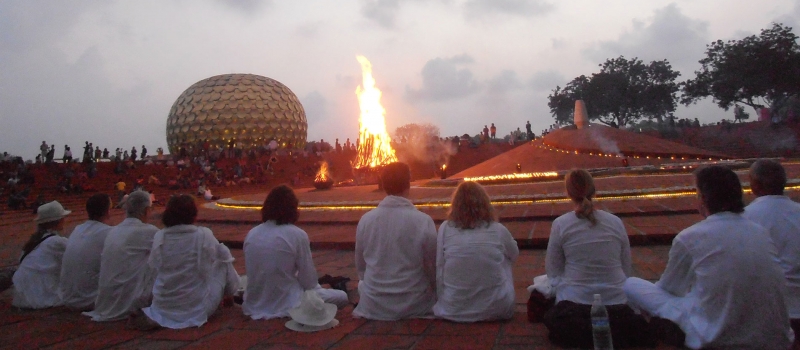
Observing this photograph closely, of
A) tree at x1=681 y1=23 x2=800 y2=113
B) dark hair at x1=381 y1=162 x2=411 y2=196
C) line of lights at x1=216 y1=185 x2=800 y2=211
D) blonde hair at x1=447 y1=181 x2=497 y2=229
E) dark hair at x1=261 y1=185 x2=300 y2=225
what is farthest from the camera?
tree at x1=681 y1=23 x2=800 y2=113

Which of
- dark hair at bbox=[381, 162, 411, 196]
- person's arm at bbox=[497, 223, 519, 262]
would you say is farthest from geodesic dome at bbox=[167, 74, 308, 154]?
person's arm at bbox=[497, 223, 519, 262]

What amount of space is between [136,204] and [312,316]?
1.94 metres

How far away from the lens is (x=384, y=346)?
3.41m

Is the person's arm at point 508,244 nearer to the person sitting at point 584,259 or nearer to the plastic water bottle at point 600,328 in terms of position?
the person sitting at point 584,259

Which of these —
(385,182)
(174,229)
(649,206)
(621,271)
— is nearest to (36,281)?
(174,229)

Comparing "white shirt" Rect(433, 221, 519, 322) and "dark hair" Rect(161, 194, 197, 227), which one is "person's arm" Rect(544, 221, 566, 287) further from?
A: "dark hair" Rect(161, 194, 197, 227)

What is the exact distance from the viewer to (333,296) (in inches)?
177

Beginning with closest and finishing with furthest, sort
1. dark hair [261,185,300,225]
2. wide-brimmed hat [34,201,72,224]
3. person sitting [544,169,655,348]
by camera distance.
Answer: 1. person sitting [544,169,655,348]
2. dark hair [261,185,300,225]
3. wide-brimmed hat [34,201,72,224]

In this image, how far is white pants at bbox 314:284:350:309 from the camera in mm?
4439

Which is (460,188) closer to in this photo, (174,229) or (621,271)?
(621,271)

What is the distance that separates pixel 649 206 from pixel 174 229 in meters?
6.79

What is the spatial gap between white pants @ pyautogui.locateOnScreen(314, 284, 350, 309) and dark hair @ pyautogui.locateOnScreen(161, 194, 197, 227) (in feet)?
3.86

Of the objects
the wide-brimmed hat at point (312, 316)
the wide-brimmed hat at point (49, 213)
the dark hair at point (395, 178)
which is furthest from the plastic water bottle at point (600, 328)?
the wide-brimmed hat at point (49, 213)

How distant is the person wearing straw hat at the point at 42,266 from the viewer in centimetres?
515
